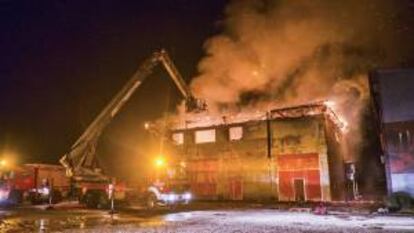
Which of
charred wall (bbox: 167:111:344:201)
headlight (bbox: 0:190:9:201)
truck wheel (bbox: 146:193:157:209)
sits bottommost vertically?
truck wheel (bbox: 146:193:157:209)

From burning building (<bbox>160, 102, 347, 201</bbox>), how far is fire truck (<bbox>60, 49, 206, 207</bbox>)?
11130 millimetres

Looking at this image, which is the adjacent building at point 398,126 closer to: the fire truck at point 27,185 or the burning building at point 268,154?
the burning building at point 268,154

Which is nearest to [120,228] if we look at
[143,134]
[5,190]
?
[5,190]

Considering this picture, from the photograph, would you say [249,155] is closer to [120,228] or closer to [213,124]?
[213,124]

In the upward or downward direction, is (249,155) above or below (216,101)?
below

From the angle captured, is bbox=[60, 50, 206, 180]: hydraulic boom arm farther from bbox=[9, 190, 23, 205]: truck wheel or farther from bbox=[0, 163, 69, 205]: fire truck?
bbox=[9, 190, 23, 205]: truck wheel

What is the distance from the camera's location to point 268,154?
Answer: 36500mm

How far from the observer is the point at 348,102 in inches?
1681

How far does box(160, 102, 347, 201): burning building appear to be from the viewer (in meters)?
34.3

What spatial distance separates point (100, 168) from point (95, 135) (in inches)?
92.6

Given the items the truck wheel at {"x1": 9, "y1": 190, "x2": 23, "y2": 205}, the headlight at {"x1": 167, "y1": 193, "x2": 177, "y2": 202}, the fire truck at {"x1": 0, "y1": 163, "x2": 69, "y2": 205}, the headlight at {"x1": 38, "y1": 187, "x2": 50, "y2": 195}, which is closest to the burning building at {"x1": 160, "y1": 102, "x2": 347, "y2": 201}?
the headlight at {"x1": 167, "y1": 193, "x2": 177, "y2": 202}

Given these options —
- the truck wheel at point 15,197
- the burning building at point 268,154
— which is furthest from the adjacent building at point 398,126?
the truck wheel at point 15,197

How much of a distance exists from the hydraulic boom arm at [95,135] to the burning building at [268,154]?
472 inches

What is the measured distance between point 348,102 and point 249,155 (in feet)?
44.4
